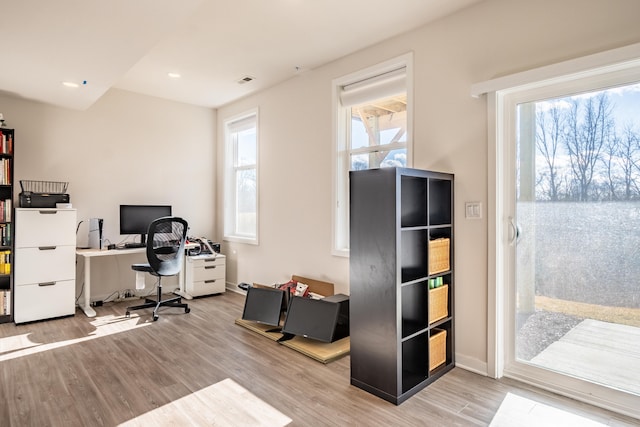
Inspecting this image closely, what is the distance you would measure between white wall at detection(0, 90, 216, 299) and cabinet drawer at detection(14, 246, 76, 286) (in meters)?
0.57

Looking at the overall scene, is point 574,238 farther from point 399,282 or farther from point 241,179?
point 241,179

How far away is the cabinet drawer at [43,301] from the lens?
3.86m

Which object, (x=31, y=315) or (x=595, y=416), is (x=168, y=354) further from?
(x=595, y=416)

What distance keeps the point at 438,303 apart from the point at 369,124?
190 centimetres

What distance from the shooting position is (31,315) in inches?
154

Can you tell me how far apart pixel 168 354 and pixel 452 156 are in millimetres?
2829

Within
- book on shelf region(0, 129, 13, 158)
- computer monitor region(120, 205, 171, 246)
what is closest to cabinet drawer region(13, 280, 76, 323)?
computer monitor region(120, 205, 171, 246)

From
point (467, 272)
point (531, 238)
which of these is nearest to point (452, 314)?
point (467, 272)

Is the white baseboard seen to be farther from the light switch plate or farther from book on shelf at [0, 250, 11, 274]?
book on shelf at [0, 250, 11, 274]

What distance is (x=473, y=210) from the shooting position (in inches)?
110

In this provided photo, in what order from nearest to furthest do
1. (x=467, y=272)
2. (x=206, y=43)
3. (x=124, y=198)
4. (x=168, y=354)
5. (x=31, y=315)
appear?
1. (x=467, y=272)
2. (x=168, y=354)
3. (x=206, y=43)
4. (x=31, y=315)
5. (x=124, y=198)

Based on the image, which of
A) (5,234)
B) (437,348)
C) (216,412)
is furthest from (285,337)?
(5,234)

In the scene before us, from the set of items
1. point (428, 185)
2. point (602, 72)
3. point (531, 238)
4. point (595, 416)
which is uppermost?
point (602, 72)

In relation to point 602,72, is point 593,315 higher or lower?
lower
